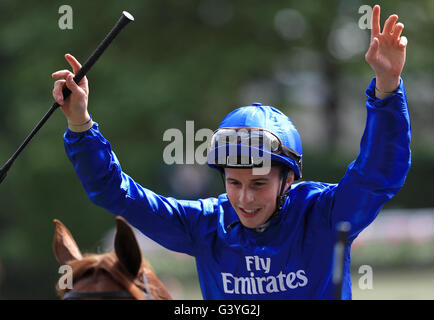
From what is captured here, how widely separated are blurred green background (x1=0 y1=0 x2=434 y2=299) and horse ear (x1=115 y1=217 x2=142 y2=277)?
923cm

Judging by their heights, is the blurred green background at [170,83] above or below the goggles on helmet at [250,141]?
above

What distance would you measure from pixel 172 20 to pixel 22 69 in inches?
128

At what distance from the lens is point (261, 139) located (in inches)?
115

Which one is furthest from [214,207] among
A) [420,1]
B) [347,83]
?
[347,83]

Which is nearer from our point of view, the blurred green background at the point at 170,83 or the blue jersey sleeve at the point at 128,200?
the blue jersey sleeve at the point at 128,200

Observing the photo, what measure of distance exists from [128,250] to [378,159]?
1.32 metres

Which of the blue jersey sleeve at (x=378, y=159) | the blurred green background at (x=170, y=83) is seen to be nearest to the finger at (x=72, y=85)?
the blue jersey sleeve at (x=378, y=159)

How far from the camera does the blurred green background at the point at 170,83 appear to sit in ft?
44.5

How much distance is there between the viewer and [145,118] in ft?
47.2

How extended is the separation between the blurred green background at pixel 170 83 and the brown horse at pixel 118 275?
920cm

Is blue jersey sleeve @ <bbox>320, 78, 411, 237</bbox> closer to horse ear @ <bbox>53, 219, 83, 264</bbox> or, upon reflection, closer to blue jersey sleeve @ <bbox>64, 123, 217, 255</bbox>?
blue jersey sleeve @ <bbox>64, 123, 217, 255</bbox>

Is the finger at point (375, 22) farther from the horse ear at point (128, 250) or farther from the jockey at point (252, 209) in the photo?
the horse ear at point (128, 250)

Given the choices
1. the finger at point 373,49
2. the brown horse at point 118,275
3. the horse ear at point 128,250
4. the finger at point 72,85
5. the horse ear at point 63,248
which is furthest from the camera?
the horse ear at point 63,248
